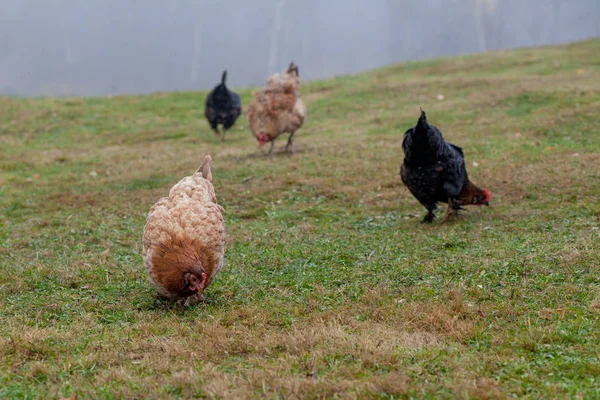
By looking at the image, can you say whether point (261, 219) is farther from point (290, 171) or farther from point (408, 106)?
point (408, 106)

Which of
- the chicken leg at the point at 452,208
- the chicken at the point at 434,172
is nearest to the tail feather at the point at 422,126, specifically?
the chicken at the point at 434,172

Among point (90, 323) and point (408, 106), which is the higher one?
point (408, 106)

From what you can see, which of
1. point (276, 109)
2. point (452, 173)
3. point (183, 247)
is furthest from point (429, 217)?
point (276, 109)

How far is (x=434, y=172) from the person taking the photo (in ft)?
25.1

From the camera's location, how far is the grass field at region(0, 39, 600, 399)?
367 cm

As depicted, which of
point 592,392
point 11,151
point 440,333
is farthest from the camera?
point 11,151

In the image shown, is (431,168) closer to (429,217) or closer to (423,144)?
(423,144)

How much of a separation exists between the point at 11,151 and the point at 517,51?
68.5 ft

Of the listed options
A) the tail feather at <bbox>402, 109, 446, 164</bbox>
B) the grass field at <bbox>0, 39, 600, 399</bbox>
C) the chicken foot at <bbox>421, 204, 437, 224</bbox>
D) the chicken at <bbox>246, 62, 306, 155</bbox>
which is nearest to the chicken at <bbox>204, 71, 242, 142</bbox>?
the grass field at <bbox>0, 39, 600, 399</bbox>

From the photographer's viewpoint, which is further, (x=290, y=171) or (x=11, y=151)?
(x=11, y=151)

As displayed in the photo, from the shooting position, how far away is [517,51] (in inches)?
1038

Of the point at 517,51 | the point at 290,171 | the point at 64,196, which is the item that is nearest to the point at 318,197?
the point at 290,171

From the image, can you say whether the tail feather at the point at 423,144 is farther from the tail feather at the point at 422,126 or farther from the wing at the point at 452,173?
the wing at the point at 452,173

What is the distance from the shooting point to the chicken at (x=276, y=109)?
1262 cm
